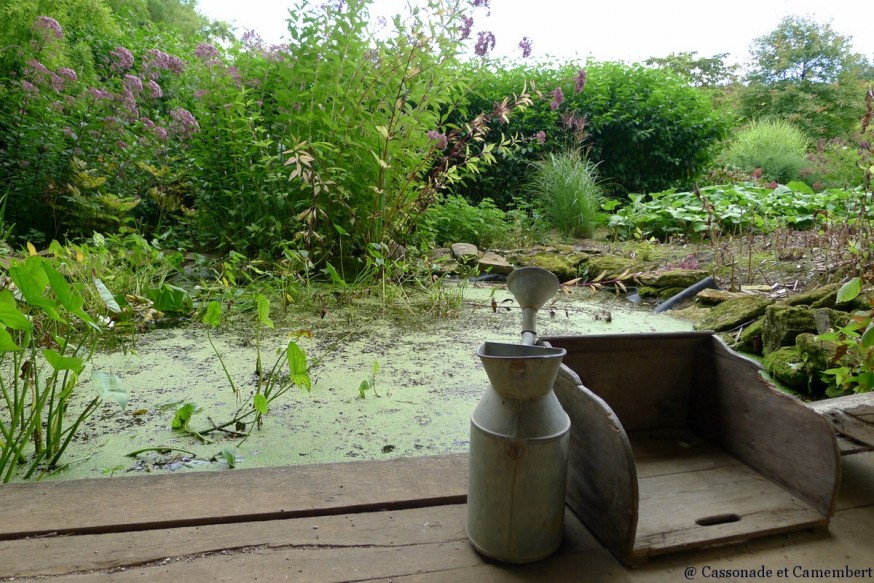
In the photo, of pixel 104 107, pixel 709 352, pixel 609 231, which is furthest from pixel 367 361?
pixel 609 231

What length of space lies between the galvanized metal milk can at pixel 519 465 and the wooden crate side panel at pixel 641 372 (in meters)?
0.32

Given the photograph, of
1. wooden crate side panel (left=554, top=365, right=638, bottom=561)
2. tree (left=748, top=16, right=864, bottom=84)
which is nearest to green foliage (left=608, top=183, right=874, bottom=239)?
wooden crate side panel (left=554, top=365, right=638, bottom=561)

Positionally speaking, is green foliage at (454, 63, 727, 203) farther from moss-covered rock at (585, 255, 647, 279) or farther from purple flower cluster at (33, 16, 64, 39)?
purple flower cluster at (33, 16, 64, 39)

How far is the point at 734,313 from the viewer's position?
2.35 m

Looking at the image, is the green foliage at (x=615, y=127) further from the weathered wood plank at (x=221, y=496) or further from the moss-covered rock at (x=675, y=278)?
the weathered wood plank at (x=221, y=496)

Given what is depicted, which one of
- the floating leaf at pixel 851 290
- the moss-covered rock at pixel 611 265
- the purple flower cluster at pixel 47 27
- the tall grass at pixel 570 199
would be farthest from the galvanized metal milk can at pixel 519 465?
the tall grass at pixel 570 199

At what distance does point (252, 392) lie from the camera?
1.49 m

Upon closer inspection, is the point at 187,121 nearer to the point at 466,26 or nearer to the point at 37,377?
the point at 466,26

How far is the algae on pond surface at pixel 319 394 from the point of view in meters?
1.16

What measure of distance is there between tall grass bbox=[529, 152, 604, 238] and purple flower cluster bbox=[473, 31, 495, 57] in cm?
245

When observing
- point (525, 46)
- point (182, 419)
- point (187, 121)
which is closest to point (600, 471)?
point (182, 419)

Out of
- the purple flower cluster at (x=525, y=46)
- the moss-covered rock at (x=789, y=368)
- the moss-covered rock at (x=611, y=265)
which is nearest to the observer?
the moss-covered rock at (x=789, y=368)

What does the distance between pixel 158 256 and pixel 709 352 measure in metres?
2.37

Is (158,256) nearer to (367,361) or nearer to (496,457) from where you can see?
(367,361)
